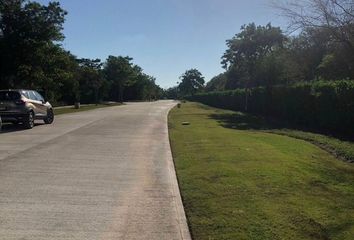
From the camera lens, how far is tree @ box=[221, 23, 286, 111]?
50594 millimetres

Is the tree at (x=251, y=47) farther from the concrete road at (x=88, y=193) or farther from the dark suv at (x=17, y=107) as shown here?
the concrete road at (x=88, y=193)

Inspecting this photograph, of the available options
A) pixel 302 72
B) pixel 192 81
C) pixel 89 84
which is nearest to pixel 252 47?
pixel 302 72

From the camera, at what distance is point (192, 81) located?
186750mm

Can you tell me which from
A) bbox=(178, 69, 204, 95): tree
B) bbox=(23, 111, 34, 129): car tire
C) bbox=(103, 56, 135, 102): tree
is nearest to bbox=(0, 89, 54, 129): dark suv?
bbox=(23, 111, 34, 129): car tire

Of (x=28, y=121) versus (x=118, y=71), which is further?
(x=118, y=71)

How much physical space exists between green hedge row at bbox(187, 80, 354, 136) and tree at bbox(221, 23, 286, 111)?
10736 mm

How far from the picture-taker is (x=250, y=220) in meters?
6.76

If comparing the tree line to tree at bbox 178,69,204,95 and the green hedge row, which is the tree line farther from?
tree at bbox 178,69,204,95

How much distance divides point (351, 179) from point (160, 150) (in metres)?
6.20

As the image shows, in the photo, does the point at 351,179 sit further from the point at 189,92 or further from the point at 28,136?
the point at 189,92

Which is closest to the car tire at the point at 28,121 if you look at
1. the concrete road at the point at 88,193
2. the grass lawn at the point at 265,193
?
the concrete road at the point at 88,193

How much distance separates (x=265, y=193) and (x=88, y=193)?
9.43 feet

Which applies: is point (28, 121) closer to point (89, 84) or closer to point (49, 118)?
point (49, 118)

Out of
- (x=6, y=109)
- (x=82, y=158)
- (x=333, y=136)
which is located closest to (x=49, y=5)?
(x=6, y=109)
